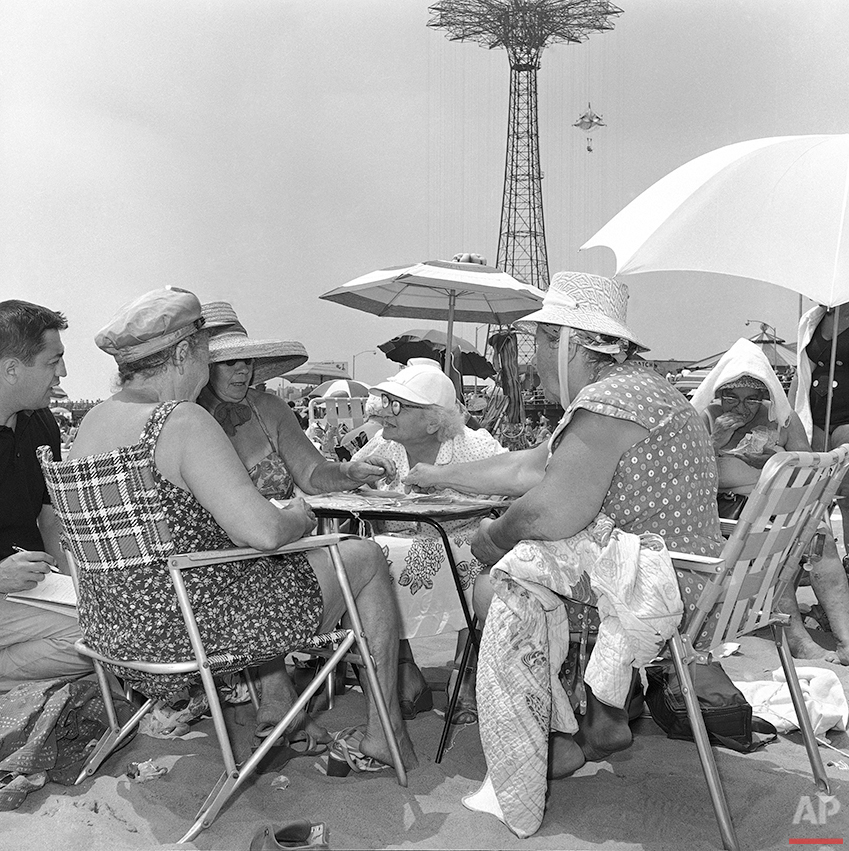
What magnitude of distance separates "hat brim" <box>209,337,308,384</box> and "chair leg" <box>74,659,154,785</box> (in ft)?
4.29

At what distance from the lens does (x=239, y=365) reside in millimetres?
3861

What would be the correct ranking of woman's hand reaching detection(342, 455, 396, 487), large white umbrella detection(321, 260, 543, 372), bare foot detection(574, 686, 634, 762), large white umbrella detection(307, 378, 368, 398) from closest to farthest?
1. bare foot detection(574, 686, 634, 762)
2. woman's hand reaching detection(342, 455, 396, 487)
3. large white umbrella detection(321, 260, 543, 372)
4. large white umbrella detection(307, 378, 368, 398)

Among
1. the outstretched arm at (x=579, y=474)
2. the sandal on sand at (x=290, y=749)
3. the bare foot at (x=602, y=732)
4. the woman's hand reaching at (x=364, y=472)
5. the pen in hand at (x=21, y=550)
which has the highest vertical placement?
the outstretched arm at (x=579, y=474)

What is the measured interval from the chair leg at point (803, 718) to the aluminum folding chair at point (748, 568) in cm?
15

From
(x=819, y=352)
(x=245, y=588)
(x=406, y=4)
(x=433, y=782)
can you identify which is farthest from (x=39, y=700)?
(x=406, y=4)

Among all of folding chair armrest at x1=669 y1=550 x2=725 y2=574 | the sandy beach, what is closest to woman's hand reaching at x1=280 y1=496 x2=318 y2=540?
the sandy beach

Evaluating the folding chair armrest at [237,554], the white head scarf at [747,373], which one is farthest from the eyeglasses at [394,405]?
the folding chair armrest at [237,554]

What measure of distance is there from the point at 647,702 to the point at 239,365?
2.07 metres

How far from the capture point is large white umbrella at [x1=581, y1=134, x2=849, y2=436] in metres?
3.44

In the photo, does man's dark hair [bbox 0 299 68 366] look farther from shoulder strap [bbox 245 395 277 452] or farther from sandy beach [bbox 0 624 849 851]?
sandy beach [bbox 0 624 849 851]

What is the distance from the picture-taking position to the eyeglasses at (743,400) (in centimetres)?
425

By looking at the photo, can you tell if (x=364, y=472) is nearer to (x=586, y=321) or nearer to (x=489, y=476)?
(x=489, y=476)

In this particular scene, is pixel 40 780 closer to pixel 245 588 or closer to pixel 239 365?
pixel 245 588

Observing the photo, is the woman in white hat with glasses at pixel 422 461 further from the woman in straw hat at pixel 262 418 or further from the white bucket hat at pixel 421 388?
the woman in straw hat at pixel 262 418
